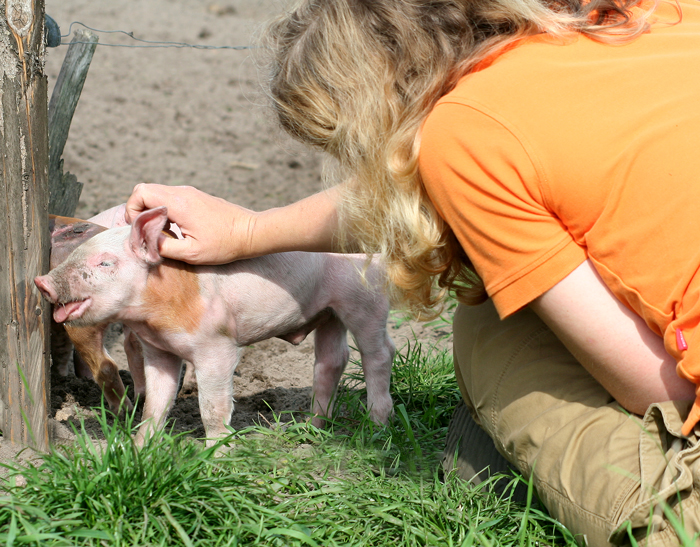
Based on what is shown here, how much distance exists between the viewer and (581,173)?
170cm

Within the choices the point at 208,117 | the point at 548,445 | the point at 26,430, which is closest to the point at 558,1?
the point at 548,445

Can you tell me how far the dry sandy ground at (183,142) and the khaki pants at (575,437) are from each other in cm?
135

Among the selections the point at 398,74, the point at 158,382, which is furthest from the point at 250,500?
the point at 398,74

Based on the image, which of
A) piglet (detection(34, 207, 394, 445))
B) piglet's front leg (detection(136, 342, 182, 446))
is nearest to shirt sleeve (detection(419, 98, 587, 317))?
Answer: piglet (detection(34, 207, 394, 445))

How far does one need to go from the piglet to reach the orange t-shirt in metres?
0.80

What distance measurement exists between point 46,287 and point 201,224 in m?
0.58

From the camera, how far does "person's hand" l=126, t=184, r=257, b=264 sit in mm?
2664

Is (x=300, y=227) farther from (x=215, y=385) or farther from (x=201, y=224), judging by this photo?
(x=215, y=385)

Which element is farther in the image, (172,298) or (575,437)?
(172,298)

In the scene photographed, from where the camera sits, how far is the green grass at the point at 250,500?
1.99m

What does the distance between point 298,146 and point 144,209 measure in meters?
0.69

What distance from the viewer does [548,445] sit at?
210 cm

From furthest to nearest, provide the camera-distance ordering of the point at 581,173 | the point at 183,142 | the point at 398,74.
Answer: the point at 183,142
the point at 398,74
the point at 581,173

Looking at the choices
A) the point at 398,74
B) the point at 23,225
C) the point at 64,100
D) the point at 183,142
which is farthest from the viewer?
the point at 183,142
